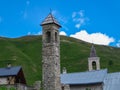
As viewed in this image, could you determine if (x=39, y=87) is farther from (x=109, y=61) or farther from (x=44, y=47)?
(x=109, y=61)

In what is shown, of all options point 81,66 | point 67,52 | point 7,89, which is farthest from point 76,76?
→ point 67,52

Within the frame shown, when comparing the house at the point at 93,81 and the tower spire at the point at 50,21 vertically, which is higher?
the tower spire at the point at 50,21

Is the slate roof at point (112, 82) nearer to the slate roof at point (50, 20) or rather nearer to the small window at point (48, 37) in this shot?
the small window at point (48, 37)

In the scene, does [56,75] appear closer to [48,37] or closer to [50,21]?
[48,37]

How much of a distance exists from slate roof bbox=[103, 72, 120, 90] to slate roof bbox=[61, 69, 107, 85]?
1.07 metres

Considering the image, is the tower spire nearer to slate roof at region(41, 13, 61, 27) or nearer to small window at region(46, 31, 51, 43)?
slate roof at region(41, 13, 61, 27)

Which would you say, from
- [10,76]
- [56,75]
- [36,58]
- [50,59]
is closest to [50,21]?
[50,59]

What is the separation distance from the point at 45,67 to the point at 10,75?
30.0 ft

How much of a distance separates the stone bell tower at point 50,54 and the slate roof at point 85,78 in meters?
14.4

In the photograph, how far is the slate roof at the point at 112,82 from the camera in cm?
6909

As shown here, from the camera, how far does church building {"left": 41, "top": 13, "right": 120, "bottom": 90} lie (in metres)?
58.5

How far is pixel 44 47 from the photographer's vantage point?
60844 mm

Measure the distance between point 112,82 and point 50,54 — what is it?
17.8 m

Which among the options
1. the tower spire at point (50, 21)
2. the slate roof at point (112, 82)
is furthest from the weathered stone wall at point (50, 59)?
the slate roof at point (112, 82)
